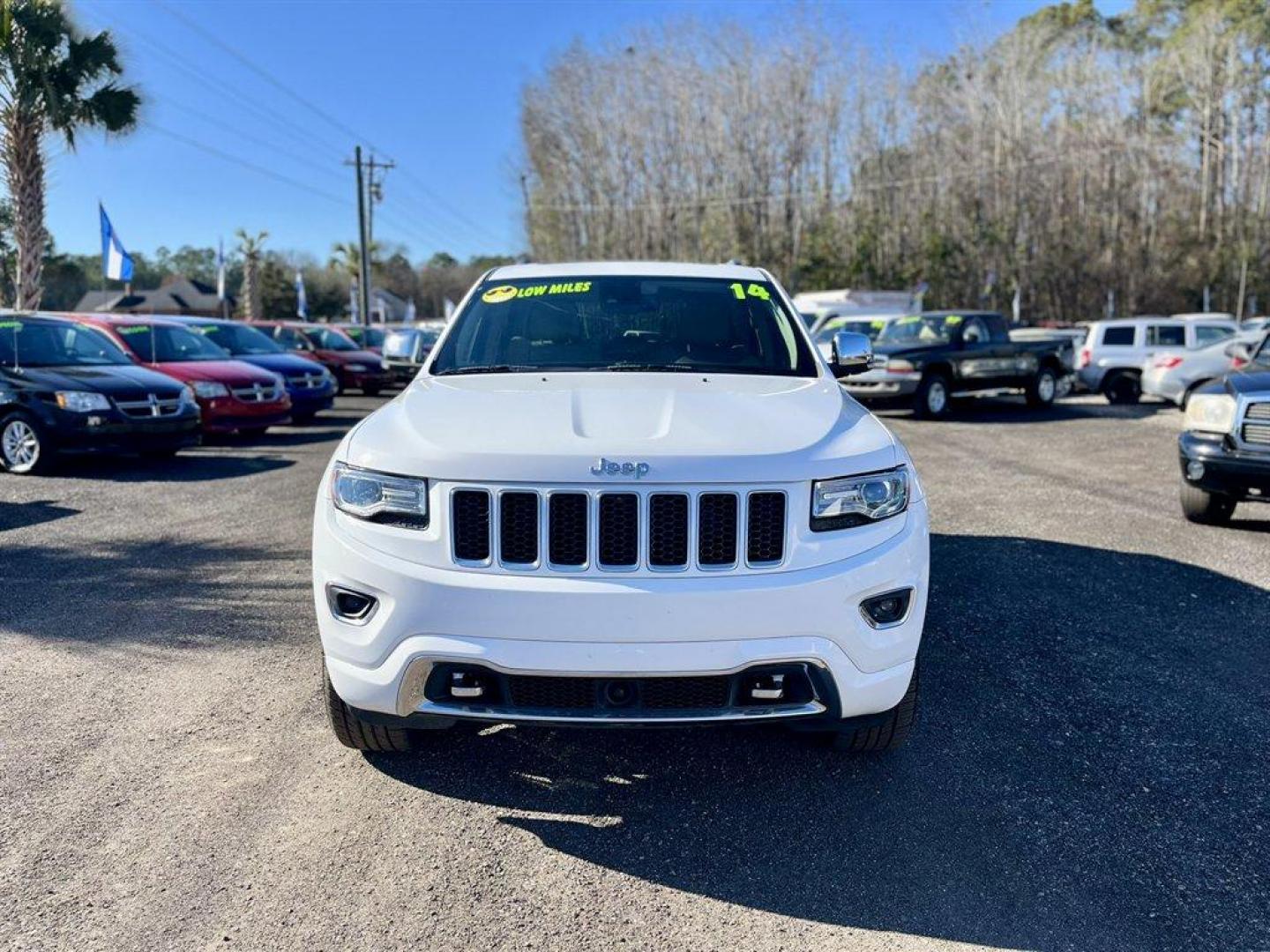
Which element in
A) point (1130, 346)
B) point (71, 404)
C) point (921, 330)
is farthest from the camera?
point (1130, 346)

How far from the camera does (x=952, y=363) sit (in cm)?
1705

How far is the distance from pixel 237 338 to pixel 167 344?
2283mm

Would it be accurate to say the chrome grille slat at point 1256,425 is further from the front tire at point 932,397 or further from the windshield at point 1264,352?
the front tire at point 932,397

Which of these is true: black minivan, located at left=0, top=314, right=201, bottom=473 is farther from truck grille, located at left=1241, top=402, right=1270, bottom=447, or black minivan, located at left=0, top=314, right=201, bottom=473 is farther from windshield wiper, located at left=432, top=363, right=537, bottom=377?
truck grille, located at left=1241, top=402, right=1270, bottom=447

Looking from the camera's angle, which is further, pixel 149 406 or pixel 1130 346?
Answer: pixel 1130 346

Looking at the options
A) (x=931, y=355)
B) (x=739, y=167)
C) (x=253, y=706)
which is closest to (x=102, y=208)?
(x=931, y=355)

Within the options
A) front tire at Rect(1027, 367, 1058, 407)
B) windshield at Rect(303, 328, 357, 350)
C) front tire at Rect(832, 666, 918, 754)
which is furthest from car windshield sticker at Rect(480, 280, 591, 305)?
windshield at Rect(303, 328, 357, 350)

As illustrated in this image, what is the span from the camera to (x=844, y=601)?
9.51ft

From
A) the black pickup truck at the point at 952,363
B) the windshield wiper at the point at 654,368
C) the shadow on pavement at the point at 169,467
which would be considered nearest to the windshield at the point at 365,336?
the black pickup truck at the point at 952,363

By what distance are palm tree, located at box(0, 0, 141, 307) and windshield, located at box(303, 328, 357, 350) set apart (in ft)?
17.0

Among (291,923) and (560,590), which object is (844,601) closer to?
(560,590)

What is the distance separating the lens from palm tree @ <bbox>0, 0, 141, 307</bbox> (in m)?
18.0

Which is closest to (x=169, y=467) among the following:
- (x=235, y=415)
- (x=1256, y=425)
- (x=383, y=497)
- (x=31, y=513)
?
(x=235, y=415)

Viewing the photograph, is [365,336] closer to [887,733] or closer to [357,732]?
[357,732]
